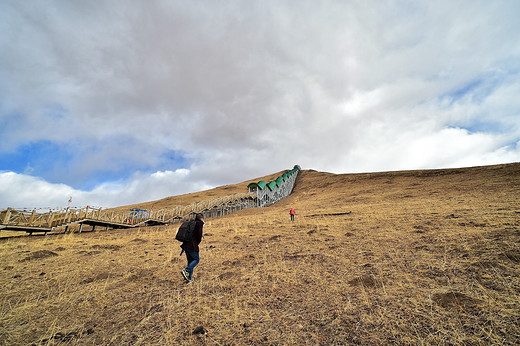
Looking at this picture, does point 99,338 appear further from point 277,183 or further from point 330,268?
point 277,183

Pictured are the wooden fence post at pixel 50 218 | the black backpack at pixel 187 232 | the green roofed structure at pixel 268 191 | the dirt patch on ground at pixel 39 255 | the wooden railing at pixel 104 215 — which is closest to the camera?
the black backpack at pixel 187 232

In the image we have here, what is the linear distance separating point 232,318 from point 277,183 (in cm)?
4376

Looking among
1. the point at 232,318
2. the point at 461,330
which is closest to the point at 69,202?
the point at 232,318

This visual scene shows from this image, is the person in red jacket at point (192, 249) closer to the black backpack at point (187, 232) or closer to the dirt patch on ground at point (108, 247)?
the black backpack at point (187, 232)

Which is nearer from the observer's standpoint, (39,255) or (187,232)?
(187,232)

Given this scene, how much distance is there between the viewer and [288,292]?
225 inches

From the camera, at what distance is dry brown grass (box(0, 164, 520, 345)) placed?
402cm

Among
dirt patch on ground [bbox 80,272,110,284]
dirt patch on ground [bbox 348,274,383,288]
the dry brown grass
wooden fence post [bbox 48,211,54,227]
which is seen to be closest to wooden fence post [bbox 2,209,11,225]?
wooden fence post [bbox 48,211,54,227]

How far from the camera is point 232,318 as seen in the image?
4727 millimetres

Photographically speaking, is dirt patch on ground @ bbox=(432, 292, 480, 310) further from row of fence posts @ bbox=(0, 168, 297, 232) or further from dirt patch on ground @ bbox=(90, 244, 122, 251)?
dirt patch on ground @ bbox=(90, 244, 122, 251)

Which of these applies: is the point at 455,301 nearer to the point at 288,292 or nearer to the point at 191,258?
the point at 288,292

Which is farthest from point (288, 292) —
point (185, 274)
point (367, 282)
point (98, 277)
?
point (98, 277)

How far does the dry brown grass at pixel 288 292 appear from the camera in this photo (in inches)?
158

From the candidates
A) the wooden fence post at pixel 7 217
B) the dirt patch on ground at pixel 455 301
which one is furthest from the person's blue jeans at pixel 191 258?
the wooden fence post at pixel 7 217
